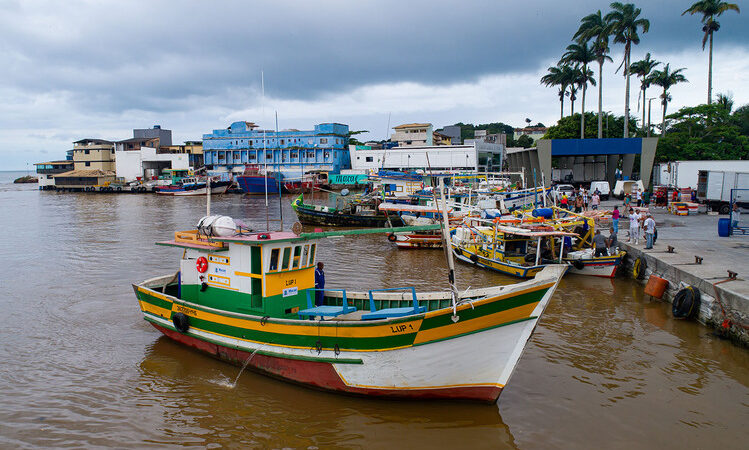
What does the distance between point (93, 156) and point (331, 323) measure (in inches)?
3500

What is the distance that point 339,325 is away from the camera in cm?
855

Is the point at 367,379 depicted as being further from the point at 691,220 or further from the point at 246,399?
the point at 691,220

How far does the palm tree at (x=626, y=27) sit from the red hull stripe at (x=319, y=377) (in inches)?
1817

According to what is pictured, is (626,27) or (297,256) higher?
(626,27)

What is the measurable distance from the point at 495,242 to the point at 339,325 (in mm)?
12021

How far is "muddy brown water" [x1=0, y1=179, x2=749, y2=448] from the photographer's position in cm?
803

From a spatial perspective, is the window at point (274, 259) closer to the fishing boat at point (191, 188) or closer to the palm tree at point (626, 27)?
the palm tree at point (626, 27)

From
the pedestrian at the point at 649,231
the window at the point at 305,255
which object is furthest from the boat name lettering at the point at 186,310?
the pedestrian at the point at 649,231

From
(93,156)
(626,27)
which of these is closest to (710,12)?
(626,27)

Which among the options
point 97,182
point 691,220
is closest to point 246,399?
point 691,220

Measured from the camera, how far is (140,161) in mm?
80438

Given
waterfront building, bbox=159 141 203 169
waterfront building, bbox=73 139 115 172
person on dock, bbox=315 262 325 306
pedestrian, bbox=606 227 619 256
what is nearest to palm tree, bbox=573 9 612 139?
pedestrian, bbox=606 227 619 256

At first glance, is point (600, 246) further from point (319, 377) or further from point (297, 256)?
point (319, 377)

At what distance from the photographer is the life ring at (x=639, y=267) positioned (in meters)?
16.9
